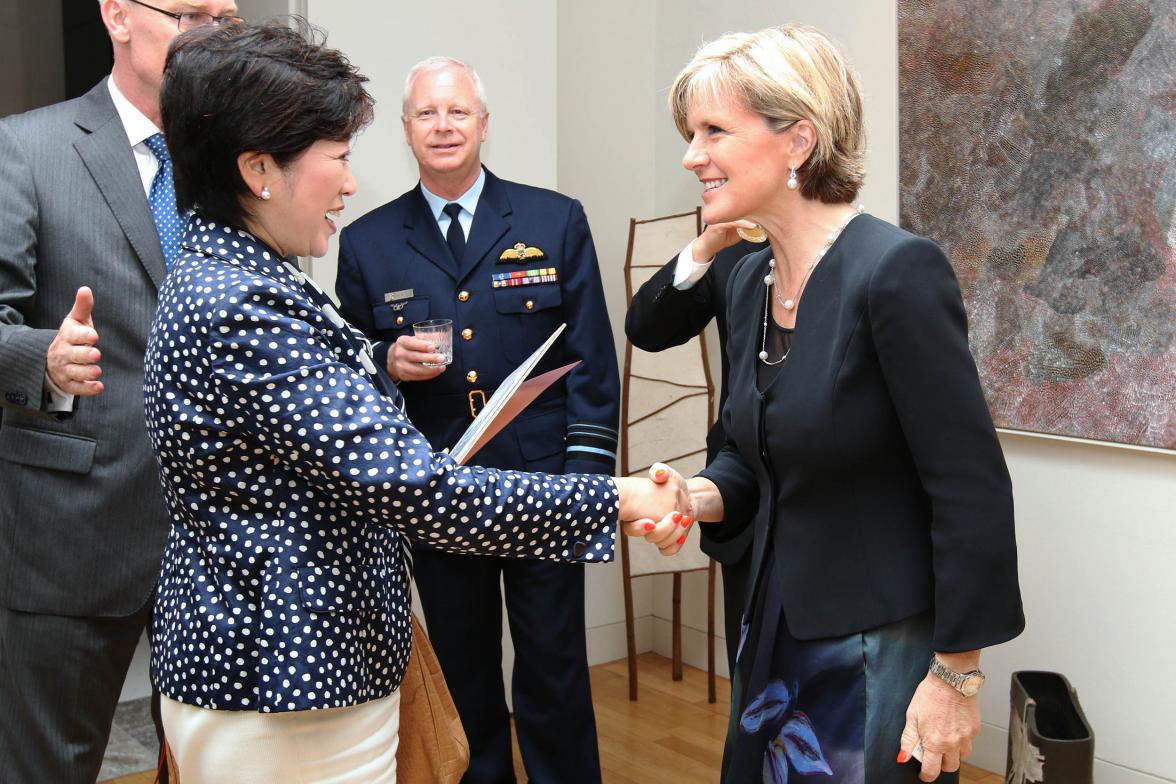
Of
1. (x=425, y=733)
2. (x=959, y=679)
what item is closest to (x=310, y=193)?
(x=425, y=733)

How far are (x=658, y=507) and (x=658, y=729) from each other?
2.25 m

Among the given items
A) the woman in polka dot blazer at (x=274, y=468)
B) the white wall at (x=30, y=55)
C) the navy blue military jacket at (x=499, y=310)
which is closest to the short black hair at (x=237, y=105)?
the woman in polka dot blazer at (x=274, y=468)

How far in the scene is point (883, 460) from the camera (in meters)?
1.46

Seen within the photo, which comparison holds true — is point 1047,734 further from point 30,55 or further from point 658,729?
point 30,55

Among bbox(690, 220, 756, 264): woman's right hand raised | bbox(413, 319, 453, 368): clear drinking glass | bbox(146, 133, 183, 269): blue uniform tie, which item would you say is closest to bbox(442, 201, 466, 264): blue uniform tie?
bbox(413, 319, 453, 368): clear drinking glass

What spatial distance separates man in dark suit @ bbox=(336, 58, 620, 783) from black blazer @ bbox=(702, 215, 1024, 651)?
1.26 meters

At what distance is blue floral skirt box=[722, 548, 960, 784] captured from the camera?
1.45 metres

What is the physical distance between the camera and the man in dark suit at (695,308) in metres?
2.23

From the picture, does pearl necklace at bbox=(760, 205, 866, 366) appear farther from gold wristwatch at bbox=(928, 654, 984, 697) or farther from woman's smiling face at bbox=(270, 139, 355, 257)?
woman's smiling face at bbox=(270, 139, 355, 257)

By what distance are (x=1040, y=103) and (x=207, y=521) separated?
2516 millimetres

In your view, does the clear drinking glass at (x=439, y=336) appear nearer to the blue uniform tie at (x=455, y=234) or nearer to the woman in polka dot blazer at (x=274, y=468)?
the blue uniform tie at (x=455, y=234)

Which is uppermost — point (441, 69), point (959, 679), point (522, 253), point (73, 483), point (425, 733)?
point (441, 69)

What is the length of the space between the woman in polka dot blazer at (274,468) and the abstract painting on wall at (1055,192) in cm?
197

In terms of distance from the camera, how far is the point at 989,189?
3.10m
